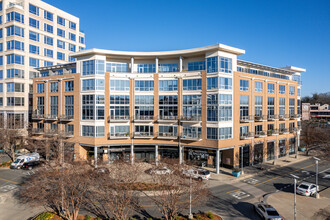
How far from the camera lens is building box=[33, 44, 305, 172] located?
3881 cm

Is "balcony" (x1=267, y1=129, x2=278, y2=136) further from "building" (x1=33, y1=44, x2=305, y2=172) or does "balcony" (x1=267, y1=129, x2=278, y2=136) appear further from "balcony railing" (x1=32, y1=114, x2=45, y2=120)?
"balcony railing" (x1=32, y1=114, x2=45, y2=120)

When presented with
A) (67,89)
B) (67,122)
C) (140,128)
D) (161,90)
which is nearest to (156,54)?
(161,90)

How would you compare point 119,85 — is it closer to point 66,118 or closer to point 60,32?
point 66,118

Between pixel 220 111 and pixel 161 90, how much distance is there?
11.9m

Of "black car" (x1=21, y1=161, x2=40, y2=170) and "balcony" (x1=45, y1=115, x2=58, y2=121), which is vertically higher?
"balcony" (x1=45, y1=115, x2=58, y2=121)

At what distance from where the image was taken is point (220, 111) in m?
37.9

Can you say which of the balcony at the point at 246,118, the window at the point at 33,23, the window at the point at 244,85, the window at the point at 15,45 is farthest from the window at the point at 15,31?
the balcony at the point at 246,118

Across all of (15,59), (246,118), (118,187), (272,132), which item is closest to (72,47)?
(15,59)

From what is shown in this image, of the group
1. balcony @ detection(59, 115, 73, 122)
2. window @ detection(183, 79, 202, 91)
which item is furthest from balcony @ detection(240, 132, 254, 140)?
balcony @ detection(59, 115, 73, 122)

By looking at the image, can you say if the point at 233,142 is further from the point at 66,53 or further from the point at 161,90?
the point at 66,53

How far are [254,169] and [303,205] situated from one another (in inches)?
593

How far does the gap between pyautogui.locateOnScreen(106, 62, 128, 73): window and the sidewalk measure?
25188 mm

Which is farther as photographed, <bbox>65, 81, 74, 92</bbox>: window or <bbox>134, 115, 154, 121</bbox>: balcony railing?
<bbox>65, 81, 74, 92</bbox>: window

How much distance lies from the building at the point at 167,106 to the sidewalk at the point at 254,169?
1675 millimetres
